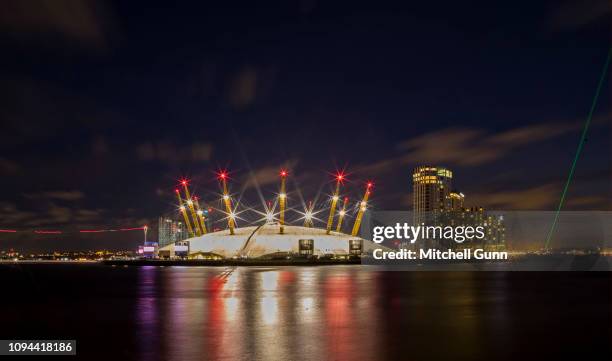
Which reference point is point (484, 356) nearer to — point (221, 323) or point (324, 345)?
point (324, 345)

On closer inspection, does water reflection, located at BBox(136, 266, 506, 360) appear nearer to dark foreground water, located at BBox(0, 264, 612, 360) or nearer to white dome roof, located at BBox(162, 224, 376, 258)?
dark foreground water, located at BBox(0, 264, 612, 360)

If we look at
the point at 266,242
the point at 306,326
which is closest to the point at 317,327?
the point at 306,326

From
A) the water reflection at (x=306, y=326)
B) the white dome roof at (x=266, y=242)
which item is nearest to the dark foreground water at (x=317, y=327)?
the water reflection at (x=306, y=326)

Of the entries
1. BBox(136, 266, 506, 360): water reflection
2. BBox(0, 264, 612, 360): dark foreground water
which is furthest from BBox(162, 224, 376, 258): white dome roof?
BBox(0, 264, 612, 360): dark foreground water

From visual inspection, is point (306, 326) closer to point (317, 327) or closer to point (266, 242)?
point (317, 327)

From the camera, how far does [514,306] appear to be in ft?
99.5

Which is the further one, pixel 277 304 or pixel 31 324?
pixel 277 304

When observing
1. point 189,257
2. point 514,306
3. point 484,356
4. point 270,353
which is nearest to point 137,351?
point 270,353

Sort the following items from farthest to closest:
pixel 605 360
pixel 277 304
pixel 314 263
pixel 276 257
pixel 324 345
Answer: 1. pixel 276 257
2. pixel 314 263
3. pixel 277 304
4. pixel 324 345
5. pixel 605 360

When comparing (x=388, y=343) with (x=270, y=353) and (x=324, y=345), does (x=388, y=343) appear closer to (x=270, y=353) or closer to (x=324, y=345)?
(x=324, y=345)

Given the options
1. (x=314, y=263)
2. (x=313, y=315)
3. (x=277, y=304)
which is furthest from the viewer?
(x=314, y=263)

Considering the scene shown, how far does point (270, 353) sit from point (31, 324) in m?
11.1

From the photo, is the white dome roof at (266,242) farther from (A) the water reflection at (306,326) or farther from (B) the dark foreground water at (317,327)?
(B) the dark foreground water at (317,327)

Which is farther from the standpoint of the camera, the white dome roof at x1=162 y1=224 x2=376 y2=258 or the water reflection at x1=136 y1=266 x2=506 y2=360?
the white dome roof at x1=162 y1=224 x2=376 y2=258
